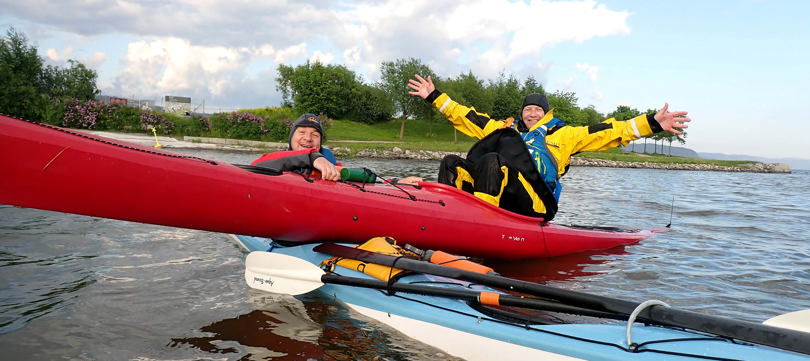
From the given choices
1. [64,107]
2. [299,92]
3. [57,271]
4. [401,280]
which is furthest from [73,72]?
[401,280]

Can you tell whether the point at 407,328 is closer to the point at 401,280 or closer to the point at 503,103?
the point at 401,280

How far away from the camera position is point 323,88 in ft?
172

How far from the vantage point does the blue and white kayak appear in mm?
2557

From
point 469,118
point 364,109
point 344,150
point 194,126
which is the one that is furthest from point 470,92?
point 469,118

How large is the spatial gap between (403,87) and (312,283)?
43782 mm

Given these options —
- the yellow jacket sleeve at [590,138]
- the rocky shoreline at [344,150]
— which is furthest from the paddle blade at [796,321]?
the rocky shoreline at [344,150]

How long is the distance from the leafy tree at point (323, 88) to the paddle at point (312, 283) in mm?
46212

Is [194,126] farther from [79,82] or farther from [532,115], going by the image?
[532,115]

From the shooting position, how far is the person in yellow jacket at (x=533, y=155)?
5.73 m

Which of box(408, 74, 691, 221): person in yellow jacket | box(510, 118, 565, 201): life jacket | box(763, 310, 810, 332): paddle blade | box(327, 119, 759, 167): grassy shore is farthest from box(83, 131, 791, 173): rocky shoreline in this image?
box(763, 310, 810, 332): paddle blade

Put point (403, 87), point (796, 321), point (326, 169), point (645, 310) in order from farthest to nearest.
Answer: point (403, 87) → point (326, 169) → point (645, 310) → point (796, 321)

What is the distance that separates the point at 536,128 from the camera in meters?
6.13

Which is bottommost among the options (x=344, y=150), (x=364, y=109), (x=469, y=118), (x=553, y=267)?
(x=553, y=267)

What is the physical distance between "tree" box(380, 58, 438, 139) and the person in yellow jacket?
38997 millimetres
